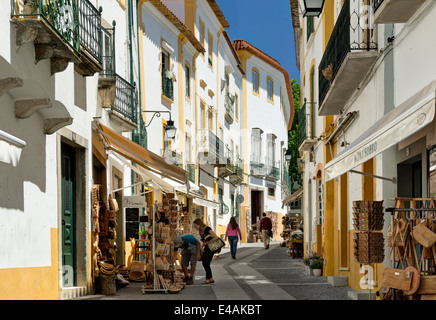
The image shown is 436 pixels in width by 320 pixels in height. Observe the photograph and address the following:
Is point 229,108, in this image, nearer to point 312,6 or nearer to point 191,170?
point 191,170

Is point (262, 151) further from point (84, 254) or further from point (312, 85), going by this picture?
point (84, 254)

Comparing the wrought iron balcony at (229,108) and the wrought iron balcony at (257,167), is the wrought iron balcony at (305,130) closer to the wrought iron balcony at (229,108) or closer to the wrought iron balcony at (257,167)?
the wrought iron balcony at (229,108)

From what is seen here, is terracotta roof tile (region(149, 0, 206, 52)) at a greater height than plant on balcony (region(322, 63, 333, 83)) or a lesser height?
greater

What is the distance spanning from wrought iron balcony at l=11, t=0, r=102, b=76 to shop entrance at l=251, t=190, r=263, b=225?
35713 mm

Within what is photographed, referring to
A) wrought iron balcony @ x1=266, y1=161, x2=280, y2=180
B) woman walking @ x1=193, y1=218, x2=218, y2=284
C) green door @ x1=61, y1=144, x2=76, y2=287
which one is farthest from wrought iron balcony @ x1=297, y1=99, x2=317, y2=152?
wrought iron balcony @ x1=266, y1=161, x2=280, y2=180

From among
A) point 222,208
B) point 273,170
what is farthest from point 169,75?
point 273,170

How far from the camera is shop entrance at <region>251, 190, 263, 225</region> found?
47.5m

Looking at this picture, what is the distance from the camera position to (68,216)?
40.3 feet

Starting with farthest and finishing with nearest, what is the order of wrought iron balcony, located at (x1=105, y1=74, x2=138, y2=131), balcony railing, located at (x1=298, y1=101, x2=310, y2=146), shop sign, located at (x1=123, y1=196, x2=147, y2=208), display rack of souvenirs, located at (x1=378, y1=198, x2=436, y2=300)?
1. balcony railing, located at (x1=298, y1=101, x2=310, y2=146)
2. shop sign, located at (x1=123, y1=196, x2=147, y2=208)
3. wrought iron balcony, located at (x1=105, y1=74, x2=138, y2=131)
4. display rack of souvenirs, located at (x1=378, y1=198, x2=436, y2=300)

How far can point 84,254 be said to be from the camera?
12.5m

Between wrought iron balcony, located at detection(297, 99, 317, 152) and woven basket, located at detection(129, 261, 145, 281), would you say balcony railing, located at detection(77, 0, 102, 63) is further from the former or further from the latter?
wrought iron balcony, located at detection(297, 99, 317, 152)

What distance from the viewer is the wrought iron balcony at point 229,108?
39.4 metres
